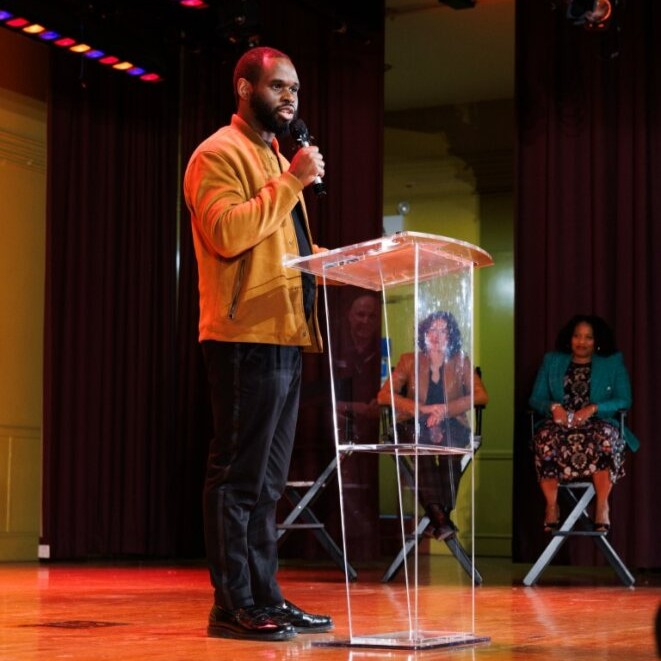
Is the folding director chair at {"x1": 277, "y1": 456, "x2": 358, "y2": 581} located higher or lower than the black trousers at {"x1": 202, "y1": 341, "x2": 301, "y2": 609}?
lower

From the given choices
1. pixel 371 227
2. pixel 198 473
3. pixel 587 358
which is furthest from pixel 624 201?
pixel 198 473

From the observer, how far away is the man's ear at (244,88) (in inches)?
120

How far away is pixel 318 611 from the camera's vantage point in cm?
375

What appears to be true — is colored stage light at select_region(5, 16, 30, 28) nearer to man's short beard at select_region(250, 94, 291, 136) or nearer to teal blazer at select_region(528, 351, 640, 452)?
teal blazer at select_region(528, 351, 640, 452)

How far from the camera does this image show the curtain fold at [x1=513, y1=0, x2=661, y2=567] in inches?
240

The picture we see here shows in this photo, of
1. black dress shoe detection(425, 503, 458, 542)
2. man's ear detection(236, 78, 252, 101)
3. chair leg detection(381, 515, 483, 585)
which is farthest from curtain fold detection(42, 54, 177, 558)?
black dress shoe detection(425, 503, 458, 542)

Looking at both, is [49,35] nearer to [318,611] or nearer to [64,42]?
[64,42]

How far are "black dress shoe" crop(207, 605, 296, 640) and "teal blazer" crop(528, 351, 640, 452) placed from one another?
2.98 metres

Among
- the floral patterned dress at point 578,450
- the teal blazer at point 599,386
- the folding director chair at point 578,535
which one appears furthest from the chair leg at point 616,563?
the teal blazer at point 599,386

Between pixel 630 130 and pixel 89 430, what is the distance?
335 cm

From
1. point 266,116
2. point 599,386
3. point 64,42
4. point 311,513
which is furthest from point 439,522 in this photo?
point 64,42

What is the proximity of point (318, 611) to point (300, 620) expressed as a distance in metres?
0.76

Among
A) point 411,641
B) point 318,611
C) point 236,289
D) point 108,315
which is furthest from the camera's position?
point 108,315

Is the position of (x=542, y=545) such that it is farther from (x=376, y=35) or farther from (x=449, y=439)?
(x=449, y=439)
